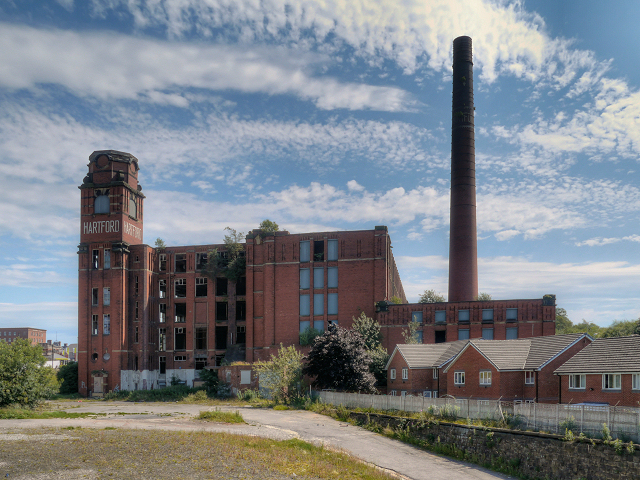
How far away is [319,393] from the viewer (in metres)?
49.4

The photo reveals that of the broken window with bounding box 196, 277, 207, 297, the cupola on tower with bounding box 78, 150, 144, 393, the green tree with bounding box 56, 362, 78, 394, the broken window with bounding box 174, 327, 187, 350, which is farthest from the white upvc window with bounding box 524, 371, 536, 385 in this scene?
the green tree with bounding box 56, 362, 78, 394

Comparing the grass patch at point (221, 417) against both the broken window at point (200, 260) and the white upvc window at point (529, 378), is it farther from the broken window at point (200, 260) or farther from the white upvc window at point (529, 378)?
the broken window at point (200, 260)

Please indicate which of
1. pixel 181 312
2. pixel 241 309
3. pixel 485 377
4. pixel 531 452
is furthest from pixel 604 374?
pixel 181 312

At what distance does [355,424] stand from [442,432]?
9.28 m

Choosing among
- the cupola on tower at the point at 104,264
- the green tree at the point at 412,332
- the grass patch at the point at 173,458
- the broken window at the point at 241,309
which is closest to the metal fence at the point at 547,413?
the grass patch at the point at 173,458

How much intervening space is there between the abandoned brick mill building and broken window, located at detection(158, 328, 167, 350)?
14 cm

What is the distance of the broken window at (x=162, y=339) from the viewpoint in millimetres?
77069

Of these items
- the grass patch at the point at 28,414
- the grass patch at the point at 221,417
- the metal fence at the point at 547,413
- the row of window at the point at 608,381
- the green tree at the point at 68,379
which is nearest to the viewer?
the metal fence at the point at 547,413

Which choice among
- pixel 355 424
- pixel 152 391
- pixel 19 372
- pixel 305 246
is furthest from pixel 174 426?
pixel 305 246

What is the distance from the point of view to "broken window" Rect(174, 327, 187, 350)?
76938 millimetres

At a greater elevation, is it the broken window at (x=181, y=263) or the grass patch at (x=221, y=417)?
the broken window at (x=181, y=263)

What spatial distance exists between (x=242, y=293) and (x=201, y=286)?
5851mm

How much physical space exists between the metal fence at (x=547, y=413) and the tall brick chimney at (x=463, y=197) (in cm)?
2913

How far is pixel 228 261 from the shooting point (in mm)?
76750
